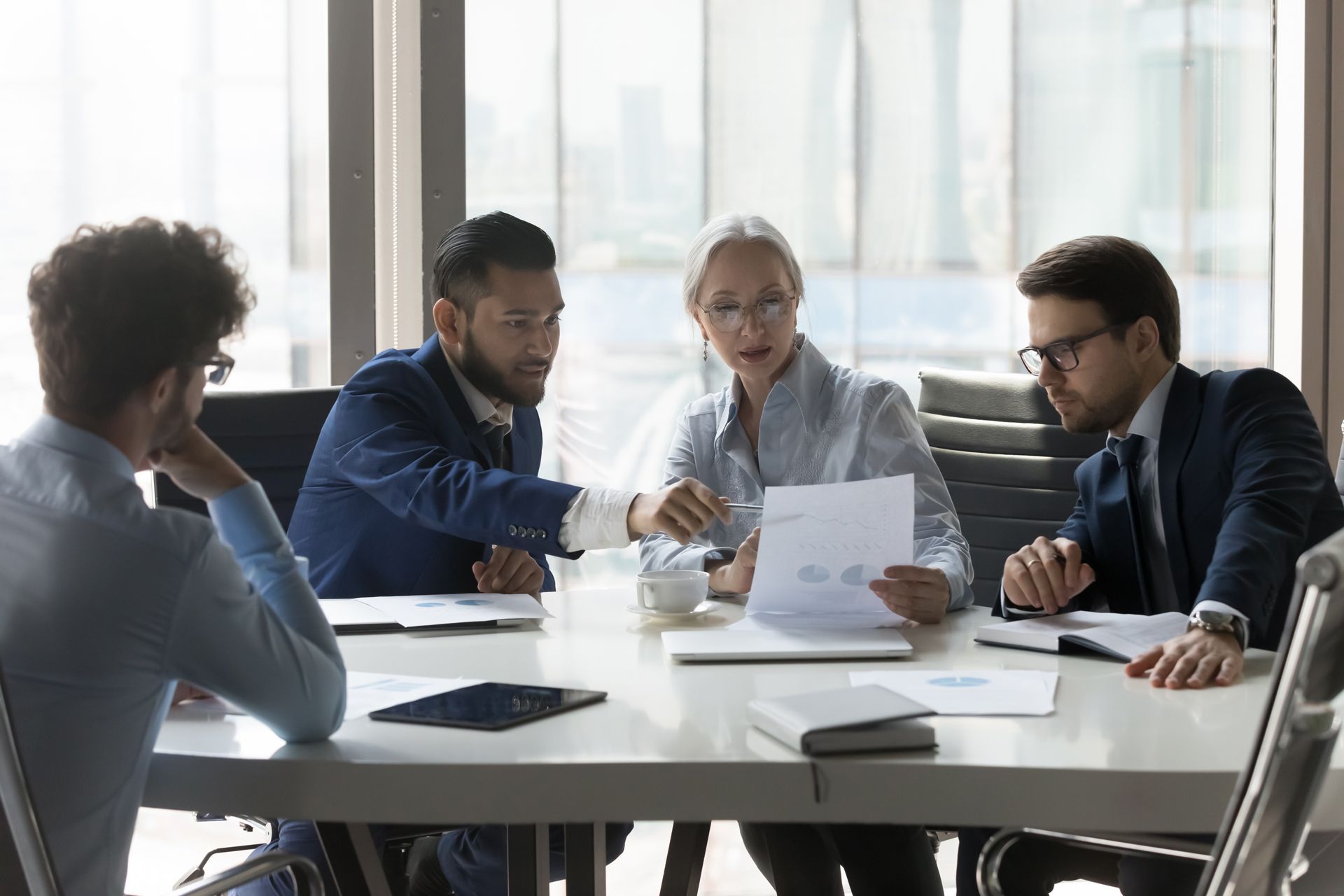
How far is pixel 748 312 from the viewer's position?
90.0 inches

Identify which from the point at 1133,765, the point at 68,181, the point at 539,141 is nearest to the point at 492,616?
the point at 1133,765

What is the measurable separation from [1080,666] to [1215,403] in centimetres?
56

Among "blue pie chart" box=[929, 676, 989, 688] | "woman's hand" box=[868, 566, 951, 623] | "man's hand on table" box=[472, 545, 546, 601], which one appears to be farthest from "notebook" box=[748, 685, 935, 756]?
"man's hand on table" box=[472, 545, 546, 601]

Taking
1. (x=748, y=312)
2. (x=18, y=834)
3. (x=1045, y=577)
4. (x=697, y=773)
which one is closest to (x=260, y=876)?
(x=18, y=834)

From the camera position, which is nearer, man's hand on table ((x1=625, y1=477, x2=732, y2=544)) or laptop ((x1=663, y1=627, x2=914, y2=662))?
laptop ((x1=663, y1=627, x2=914, y2=662))

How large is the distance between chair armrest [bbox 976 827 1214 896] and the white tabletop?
0.10 ft

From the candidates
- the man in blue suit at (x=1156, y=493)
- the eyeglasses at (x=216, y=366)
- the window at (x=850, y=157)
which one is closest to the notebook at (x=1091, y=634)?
the man in blue suit at (x=1156, y=493)

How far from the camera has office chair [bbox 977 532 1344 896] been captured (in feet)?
2.27

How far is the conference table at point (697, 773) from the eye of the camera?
1.00m

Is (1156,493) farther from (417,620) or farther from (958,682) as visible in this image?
(417,620)

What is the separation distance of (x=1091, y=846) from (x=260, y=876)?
740 millimetres

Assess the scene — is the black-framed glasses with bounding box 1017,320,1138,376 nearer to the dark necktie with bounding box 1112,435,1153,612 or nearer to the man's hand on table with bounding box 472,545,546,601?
the dark necktie with bounding box 1112,435,1153,612

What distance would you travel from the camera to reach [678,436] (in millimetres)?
2365

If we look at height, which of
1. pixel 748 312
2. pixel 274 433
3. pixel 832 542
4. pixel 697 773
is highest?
pixel 748 312
